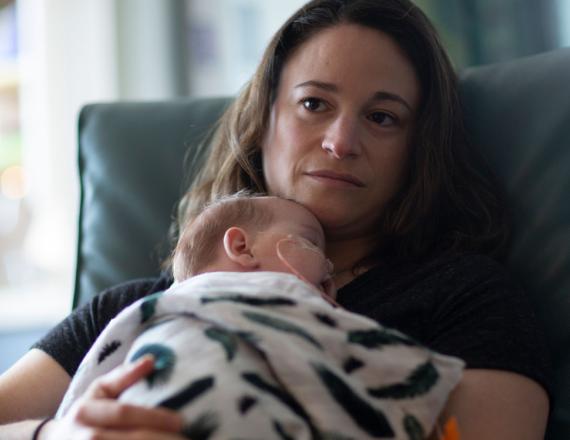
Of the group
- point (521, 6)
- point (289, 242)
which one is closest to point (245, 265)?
point (289, 242)

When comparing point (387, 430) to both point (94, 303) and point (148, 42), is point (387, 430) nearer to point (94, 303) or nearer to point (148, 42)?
point (94, 303)

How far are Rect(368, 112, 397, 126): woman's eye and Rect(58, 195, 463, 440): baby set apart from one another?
1.34 ft

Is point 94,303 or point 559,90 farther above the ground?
point 559,90

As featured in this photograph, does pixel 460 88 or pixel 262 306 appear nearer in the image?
pixel 262 306

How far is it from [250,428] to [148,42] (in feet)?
8.61

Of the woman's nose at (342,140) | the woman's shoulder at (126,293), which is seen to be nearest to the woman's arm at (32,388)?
the woman's shoulder at (126,293)

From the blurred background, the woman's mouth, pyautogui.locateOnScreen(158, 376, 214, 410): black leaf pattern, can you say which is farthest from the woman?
the blurred background

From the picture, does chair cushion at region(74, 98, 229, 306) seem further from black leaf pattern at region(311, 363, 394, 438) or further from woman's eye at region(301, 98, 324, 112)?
black leaf pattern at region(311, 363, 394, 438)

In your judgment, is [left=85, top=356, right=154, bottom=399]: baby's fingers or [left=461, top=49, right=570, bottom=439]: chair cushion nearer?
[left=85, top=356, right=154, bottom=399]: baby's fingers

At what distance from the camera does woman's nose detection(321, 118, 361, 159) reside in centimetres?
127

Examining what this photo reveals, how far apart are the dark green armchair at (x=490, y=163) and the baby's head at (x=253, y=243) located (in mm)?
387

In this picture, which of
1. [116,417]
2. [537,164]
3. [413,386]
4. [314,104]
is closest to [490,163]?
[537,164]

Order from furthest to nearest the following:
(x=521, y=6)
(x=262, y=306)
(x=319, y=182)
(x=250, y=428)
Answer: (x=521, y=6), (x=319, y=182), (x=262, y=306), (x=250, y=428)

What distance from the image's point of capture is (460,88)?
58.8 inches
